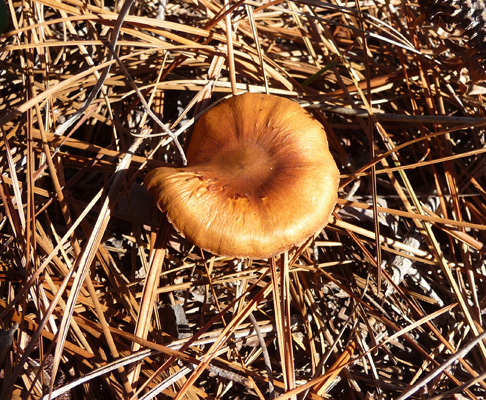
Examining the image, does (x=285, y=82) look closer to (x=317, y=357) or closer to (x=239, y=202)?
(x=239, y=202)

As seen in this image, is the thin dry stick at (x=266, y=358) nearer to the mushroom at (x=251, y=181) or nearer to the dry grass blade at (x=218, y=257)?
the dry grass blade at (x=218, y=257)

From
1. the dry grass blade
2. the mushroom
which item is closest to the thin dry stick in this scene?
the dry grass blade

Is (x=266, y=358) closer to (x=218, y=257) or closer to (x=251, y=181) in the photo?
(x=218, y=257)

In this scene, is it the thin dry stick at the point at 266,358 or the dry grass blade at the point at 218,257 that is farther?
the dry grass blade at the point at 218,257

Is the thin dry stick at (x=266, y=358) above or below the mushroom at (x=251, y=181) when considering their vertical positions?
below

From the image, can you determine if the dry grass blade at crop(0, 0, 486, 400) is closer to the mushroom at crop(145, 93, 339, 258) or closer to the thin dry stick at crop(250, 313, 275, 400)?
the thin dry stick at crop(250, 313, 275, 400)

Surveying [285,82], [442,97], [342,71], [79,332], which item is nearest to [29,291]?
[79,332]

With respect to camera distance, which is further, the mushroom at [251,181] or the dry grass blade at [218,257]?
the dry grass blade at [218,257]

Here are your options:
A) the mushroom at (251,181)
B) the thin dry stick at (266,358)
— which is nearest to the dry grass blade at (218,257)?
the thin dry stick at (266,358)
